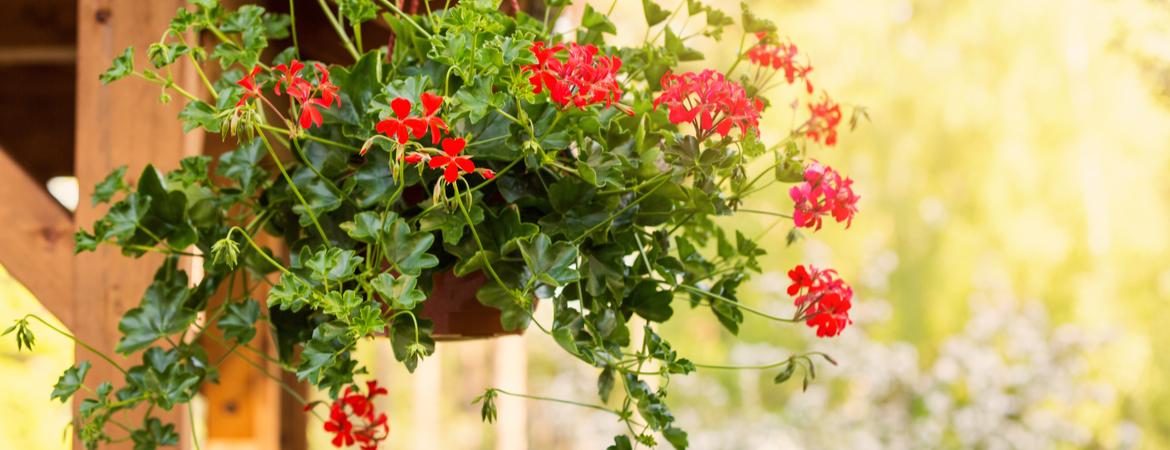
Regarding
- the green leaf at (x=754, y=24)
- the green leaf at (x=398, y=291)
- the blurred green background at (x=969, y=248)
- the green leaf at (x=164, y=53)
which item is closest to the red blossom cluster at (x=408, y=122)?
the green leaf at (x=398, y=291)

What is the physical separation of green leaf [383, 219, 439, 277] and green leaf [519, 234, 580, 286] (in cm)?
7

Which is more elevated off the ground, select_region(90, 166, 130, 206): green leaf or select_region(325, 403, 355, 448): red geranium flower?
select_region(90, 166, 130, 206): green leaf

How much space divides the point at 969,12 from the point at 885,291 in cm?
179

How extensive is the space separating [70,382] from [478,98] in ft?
1.49

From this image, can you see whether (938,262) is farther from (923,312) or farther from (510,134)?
(510,134)

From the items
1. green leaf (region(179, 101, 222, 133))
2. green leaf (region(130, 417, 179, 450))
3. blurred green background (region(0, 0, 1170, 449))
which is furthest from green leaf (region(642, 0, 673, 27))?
blurred green background (region(0, 0, 1170, 449))

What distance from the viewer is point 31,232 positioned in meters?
0.78

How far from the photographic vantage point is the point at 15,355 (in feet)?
8.04

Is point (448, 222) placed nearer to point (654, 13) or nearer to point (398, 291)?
point (398, 291)

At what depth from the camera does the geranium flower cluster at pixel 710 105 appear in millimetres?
487

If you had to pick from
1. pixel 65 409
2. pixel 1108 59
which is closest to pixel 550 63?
pixel 65 409

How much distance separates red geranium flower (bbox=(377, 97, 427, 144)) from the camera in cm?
→ 40

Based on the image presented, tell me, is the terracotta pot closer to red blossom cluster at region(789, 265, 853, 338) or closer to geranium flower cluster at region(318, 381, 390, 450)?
geranium flower cluster at region(318, 381, 390, 450)

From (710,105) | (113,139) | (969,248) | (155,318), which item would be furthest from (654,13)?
(969,248)
